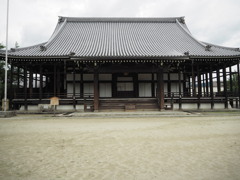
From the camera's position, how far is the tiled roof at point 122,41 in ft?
42.5

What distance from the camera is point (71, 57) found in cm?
1177

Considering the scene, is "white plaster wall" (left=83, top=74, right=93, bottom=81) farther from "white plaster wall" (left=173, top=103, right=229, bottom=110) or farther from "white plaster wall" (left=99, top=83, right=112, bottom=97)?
"white plaster wall" (left=173, top=103, right=229, bottom=110)

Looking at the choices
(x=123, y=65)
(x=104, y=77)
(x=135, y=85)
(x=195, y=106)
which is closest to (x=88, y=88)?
(x=104, y=77)

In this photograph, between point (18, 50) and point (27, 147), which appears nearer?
point (27, 147)

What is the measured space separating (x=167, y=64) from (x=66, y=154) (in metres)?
11.5

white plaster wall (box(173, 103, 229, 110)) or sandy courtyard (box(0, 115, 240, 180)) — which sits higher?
white plaster wall (box(173, 103, 229, 110))

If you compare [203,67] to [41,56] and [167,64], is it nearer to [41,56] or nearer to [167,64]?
[167,64]

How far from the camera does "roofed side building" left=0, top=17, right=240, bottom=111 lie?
41.2 ft

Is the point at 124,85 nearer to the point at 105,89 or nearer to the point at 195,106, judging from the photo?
the point at 105,89

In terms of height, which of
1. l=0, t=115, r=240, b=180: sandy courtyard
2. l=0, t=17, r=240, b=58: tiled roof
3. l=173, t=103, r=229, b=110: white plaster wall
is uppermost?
l=0, t=17, r=240, b=58: tiled roof

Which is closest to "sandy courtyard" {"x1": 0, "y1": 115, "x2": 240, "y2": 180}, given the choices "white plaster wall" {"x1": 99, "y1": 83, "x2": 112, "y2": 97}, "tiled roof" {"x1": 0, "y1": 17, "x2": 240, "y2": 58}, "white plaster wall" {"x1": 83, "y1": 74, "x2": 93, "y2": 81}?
"tiled roof" {"x1": 0, "y1": 17, "x2": 240, "y2": 58}

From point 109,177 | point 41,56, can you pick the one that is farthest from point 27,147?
point 41,56

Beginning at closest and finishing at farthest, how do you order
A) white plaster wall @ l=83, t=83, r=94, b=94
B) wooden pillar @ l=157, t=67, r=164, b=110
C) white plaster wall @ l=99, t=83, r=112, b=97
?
wooden pillar @ l=157, t=67, r=164, b=110 → white plaster wall @ l=83, t=83, r=94, b=94 → white plaster wall @ l=99, t=83, r=112, b=97

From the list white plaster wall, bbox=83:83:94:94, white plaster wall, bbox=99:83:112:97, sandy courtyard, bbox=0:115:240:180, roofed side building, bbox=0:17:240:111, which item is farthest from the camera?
white plaster wall, bbox=99:83:112:97
